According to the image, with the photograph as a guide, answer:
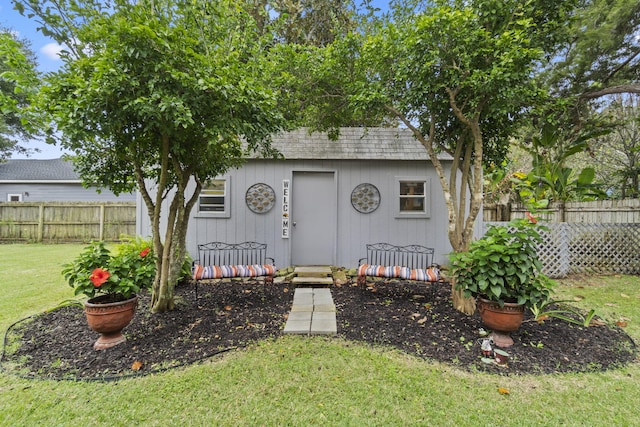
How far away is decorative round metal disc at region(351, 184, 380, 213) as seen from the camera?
6090 millimetres

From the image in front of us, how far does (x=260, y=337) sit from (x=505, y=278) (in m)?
2.53

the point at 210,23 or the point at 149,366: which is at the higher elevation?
the point at 210,23

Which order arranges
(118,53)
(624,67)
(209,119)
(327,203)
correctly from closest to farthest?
(118,53) → (209,119) → (624,67) → (327,203)

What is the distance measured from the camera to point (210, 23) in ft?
10.4

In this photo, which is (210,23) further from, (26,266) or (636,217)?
(636,217)

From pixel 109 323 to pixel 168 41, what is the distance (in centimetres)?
267

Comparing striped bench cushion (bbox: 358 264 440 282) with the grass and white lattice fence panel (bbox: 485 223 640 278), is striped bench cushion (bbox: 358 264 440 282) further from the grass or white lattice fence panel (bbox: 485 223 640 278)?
white lattice fence panel (bbox: 485 223 640 278)

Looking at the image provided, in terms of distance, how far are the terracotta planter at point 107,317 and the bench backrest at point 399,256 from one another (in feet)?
14.2

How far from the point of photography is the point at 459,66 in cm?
340

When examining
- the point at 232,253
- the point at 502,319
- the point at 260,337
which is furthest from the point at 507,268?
the point at 232,253

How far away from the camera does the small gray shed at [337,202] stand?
19.5 feet

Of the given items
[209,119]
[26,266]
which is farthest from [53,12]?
[26,266]

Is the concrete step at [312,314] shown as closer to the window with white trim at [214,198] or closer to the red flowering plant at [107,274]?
the red flowering plant at [107,274]

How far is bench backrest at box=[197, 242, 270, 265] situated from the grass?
318 cm
